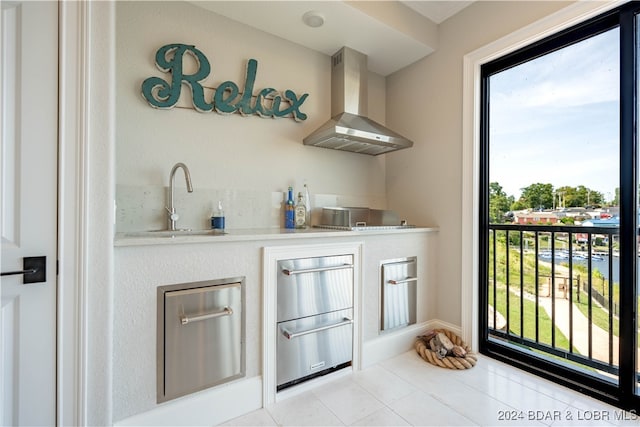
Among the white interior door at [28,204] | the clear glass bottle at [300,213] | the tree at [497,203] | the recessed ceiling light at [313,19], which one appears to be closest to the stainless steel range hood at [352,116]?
the recessed ceiling light at [313,19]

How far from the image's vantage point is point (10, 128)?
3.39 feet

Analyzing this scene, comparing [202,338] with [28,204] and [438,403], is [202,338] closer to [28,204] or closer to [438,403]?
[28,204]

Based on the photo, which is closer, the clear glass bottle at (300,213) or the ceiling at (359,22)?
the ceiling at (359,22)

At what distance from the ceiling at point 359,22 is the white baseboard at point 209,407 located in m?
2.32

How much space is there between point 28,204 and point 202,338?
0.87 meters

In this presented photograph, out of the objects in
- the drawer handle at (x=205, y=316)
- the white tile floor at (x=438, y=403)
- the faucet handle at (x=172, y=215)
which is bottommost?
the white tile floor at (x=438, y=403)

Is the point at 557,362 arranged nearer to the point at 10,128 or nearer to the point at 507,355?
the point at 507,355

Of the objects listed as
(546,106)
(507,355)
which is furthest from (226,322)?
(546,106)

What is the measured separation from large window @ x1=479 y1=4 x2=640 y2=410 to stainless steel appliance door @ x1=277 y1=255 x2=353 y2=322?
1.14 metres

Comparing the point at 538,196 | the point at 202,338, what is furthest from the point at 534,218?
the point at 202,338

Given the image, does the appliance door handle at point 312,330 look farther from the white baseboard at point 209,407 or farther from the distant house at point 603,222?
the distant house at point 603,222

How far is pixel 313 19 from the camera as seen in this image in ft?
6.56

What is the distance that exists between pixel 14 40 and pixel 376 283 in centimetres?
211

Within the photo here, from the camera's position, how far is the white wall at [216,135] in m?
1.74
